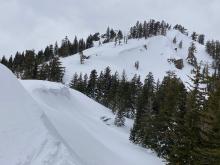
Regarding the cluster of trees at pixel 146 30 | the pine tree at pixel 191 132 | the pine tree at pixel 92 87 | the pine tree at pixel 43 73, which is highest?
the cluster of trees at pixel 146 30

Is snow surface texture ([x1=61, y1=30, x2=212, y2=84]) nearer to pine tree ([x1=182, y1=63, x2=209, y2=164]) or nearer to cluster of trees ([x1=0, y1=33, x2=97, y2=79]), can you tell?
cluster of trees ([x1=0, y1=33, x2=97, y2=79])

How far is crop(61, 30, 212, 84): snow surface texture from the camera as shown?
14800 centimetres

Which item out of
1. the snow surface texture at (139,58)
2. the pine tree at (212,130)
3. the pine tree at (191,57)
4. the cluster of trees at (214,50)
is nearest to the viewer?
the pine tree at (212,130)

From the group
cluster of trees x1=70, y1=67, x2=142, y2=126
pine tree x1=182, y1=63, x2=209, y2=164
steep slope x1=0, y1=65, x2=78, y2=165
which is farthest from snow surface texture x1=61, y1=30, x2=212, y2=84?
steep slope x1=0, y1=65, x2=78, y2=165

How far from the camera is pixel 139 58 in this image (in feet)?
550

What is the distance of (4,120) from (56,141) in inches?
113

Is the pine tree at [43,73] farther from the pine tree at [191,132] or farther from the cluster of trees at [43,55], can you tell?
the pine tree at [191,132]

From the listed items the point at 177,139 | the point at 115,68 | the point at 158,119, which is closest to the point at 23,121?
the point at 177,139

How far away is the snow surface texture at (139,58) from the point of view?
5827 inches

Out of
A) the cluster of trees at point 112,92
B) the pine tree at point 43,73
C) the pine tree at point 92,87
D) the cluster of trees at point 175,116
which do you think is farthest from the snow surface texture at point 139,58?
the cluster of trees at point 175,116

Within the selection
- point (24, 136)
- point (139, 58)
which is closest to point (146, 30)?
point (139, 58)

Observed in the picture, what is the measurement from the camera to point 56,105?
38.5m

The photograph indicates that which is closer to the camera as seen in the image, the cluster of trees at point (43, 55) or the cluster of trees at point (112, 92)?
the cluster of trees at point (112, 92)

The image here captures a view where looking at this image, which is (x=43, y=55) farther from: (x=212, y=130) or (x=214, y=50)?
(x=212, y=130)
